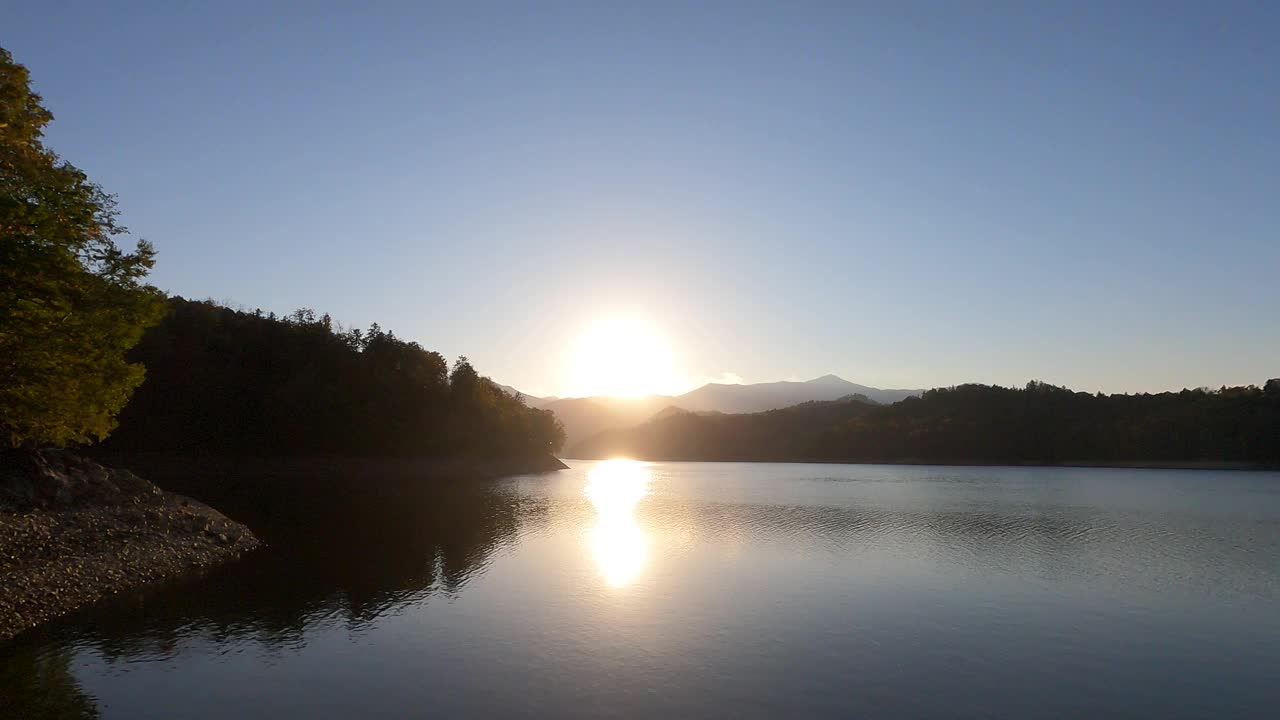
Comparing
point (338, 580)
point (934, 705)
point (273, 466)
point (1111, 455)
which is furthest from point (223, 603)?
point (1111, 455)

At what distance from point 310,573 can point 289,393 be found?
87485 millimetres

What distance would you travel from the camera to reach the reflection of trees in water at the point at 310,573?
23328 mm

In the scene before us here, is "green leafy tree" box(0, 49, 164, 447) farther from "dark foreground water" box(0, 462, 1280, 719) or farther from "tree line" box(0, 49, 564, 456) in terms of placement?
"dark foreground water" box(0, 462, 1280, 719)

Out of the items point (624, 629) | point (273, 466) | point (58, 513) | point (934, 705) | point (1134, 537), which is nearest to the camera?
point (934, 705)

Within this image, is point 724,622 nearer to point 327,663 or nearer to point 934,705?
point 934,705

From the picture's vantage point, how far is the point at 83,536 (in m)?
30.2

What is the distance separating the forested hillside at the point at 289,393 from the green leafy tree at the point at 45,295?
7584 cm

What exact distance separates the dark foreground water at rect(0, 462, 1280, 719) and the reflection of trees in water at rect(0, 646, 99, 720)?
0.27 feet

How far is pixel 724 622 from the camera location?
85.5 feet

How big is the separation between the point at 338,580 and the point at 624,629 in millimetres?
14901

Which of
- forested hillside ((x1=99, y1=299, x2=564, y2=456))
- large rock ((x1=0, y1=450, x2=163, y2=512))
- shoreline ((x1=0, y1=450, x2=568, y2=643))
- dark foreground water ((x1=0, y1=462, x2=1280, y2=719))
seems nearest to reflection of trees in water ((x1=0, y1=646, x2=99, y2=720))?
dark foreground water ((x1=0, y1=462, x2=1280, y2=719))

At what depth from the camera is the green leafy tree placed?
28.1 metres

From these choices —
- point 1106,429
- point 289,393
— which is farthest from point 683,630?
point 1106,429

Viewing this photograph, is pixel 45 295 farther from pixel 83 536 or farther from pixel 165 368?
pixel 165 368
